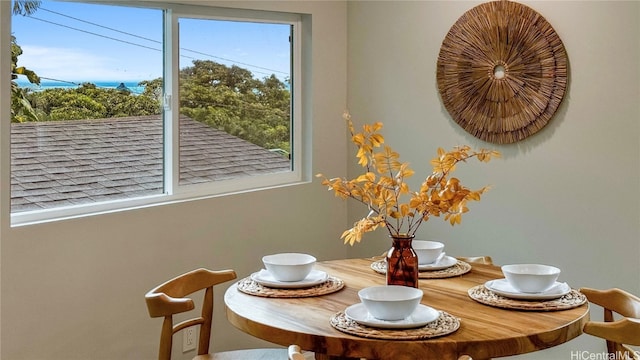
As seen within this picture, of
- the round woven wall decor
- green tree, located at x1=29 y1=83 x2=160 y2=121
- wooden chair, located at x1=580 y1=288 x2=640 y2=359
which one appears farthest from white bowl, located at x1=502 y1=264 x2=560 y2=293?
green tree, located at x1=29 y1=83 x2=160 y2=121

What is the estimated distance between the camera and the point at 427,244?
2.57 metres

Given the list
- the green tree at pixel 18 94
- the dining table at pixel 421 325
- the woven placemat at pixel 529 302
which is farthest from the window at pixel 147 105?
the woven placemat at pixel 529 302

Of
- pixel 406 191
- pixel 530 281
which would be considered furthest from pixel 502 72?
pixel 530 281

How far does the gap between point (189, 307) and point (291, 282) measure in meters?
0.33

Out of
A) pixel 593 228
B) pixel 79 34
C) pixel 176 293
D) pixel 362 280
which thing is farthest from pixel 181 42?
pixel 593 228

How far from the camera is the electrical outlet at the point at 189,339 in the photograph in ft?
10.2

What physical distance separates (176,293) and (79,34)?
1.17 metres

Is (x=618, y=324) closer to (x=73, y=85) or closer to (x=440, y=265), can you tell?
(x=440, y=265)

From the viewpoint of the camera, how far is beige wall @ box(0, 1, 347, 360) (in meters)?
2.49

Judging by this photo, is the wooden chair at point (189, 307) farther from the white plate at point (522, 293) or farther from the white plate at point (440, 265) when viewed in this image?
the white plate at point (522, 293)

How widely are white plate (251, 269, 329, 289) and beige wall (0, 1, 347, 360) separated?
78cm

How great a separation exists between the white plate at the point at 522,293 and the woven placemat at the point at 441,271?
192 millimetres

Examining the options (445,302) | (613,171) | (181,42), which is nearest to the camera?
(445,302)

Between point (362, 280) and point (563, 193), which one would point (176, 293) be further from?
point (563, 193)
